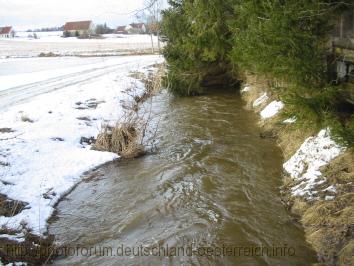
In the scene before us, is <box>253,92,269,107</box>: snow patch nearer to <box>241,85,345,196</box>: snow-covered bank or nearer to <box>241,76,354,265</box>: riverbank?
<box>241,76,354,265</box>: riverbank

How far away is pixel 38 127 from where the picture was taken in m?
11.9

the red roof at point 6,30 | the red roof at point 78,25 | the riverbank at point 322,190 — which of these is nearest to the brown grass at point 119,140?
the riverbank at point 322,190

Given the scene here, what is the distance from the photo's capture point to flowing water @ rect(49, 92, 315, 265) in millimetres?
5605

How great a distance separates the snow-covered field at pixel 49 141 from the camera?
770 cm

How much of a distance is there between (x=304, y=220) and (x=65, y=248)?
3.76m

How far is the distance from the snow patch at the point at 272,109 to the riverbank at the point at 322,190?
2137 mm

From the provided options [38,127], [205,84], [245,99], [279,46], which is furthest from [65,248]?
[205,84]

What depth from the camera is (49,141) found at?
10734 mm

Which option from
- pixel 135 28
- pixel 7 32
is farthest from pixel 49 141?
pixel 7 32

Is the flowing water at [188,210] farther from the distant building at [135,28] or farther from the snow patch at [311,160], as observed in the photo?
the distant building at [135,28]

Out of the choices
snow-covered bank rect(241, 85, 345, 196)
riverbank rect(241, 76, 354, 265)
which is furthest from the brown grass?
snow-covered bank rect(241, 85, 345, 196)

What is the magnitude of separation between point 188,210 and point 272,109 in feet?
20.0

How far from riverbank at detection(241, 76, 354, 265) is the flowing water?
0.22 meters

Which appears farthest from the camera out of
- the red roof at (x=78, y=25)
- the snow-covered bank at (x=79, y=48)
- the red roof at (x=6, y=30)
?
the red roof at (x=6, y=30)
